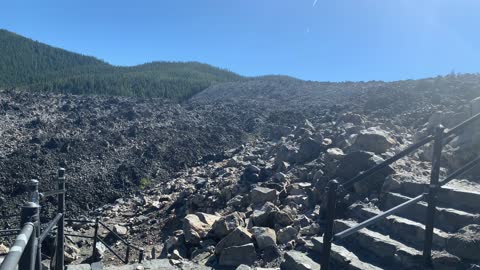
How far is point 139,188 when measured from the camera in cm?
1460

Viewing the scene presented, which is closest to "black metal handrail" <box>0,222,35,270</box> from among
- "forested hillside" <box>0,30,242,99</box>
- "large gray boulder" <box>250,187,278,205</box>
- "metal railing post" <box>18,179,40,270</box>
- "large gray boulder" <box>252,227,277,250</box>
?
"metal railing post" <box>18,179,40,270</box>

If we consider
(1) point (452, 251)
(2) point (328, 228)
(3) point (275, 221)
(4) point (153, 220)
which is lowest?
(4) point (153, 220)

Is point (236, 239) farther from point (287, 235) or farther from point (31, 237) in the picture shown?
point (31, 237)

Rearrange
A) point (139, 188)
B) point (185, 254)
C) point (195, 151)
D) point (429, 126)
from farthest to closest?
point (195, 151)
point (139, 188)
point (429, 126)
point (185, 254)

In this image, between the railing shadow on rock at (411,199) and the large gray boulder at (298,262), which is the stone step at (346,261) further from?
the railing shadow on rock at (411,199)

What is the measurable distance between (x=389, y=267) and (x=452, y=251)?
0.64 m

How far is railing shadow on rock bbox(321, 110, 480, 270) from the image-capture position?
3.03m

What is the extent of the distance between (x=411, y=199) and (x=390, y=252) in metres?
1.21

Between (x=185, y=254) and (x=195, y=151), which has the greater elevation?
(x=195, y=151)

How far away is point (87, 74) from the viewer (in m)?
61.0

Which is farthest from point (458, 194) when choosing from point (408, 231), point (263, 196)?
point (263, 196)

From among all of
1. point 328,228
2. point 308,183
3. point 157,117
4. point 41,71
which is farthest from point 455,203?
point 41,71

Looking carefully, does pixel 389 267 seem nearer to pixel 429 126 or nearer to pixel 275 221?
pixel 275 221

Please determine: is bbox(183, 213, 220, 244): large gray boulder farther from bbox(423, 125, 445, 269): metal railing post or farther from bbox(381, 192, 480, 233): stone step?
bbox(423, 125, 445, 269): metal railing post
